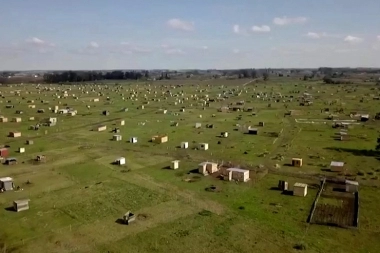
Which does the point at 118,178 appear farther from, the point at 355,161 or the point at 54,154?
the point at 355,161

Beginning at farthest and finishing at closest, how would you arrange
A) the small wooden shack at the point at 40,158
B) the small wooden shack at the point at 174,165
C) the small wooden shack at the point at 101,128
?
the small wooden shack at the point at 101,128 < the small wooden shack at the point at 40,158 < the small wooden shack at the point at 174,165

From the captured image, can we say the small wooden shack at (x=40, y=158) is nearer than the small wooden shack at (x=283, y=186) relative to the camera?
No

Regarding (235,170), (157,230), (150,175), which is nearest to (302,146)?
(235,170)

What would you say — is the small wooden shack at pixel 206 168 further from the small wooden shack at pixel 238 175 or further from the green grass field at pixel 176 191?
the small wooden shack at pixel 238 175

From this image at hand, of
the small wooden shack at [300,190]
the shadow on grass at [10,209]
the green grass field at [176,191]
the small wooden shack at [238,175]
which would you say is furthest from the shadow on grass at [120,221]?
the small wooden shack at [300,190]

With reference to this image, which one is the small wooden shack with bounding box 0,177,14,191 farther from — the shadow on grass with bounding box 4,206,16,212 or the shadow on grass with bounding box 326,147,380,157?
the shadow on grass with bounding box 326,147,380,157

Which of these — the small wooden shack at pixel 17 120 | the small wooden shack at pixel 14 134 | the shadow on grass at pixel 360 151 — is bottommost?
the shadow on grass at pixel 360 151

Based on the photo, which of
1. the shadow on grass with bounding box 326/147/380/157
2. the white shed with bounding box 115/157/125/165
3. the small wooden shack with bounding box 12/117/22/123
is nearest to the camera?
the white shed with bounding box 115/157/125/165

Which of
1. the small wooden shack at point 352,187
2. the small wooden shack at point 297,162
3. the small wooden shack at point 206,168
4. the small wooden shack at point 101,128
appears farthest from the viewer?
the small wooden shack at point 101,128

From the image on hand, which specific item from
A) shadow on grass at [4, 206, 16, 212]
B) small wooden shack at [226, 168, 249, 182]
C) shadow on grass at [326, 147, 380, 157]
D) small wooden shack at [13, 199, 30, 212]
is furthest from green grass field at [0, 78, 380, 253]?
small wooden shack at [226, 168, 249, 182]
